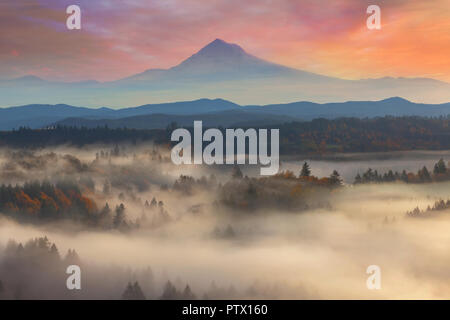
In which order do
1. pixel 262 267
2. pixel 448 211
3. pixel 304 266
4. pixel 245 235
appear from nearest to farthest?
pixel 304 266, pixel 262 267, pixel 448 211, pixel 245 235

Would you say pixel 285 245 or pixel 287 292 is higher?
pixel 287 292

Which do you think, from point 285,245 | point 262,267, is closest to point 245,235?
point 285,245

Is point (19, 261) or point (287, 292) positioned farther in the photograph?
point (19, 261)

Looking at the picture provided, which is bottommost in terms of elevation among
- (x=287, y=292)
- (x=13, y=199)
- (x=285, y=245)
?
(x=285, y=245)

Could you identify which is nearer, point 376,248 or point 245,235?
point 376,248

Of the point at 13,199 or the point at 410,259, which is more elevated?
the point at 13,199

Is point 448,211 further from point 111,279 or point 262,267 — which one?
point 111,279

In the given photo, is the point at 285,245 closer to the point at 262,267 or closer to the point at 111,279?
the point at 262,267
